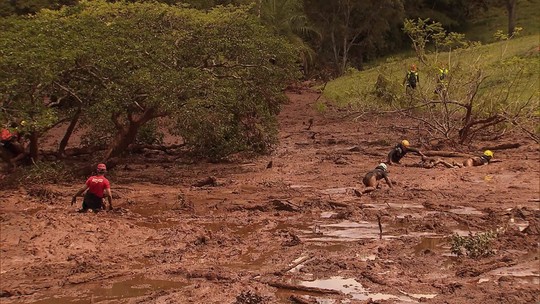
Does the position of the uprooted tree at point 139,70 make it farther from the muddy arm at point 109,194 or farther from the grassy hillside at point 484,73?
the grassy hillside at point 484,73

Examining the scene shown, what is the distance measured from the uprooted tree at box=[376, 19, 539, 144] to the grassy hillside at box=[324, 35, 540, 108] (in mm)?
36

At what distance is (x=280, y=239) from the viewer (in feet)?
31.6

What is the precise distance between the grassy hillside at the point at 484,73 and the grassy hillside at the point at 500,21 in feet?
24.6

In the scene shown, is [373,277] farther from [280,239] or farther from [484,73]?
[484,73]

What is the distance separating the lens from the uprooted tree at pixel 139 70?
44.3 ft

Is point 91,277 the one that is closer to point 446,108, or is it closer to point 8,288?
point 8,288

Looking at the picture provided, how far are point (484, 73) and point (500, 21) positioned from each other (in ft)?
92.6

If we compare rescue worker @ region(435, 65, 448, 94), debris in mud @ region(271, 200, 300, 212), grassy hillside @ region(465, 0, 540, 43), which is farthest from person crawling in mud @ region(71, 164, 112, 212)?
grassy hillside @ region(465, 0, 540, 43)

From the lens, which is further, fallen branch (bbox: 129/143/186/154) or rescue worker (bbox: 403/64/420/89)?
rescue worker (bbox: 403/64/420/89)

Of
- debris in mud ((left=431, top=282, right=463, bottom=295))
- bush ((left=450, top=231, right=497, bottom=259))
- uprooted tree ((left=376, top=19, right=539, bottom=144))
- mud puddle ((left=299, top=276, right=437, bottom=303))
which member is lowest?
mud puddle ((left=299, top=276, right=437, bottom=303))

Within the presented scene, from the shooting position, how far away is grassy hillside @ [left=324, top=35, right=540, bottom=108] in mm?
17516

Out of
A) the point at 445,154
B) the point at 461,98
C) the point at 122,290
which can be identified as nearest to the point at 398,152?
the point at 445,154

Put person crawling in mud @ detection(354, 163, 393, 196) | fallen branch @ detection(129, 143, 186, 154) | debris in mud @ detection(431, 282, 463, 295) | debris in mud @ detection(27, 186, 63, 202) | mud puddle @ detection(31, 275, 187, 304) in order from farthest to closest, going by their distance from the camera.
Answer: fallen branch @ detection(129, 143, 186, 154) → person crawling in mud @ detection(354, 163, 393, 196) → debris in mud @ detection(27, 186, 63, 202) → mud puddle @ detection(31, 275, 187, 304) → debris in mud @ detection(431, 282, 463, 295)

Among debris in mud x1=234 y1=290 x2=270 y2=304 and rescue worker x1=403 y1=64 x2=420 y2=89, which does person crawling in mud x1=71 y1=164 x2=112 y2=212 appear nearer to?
debris in mud x1=234 y1=290 x2=270 y2=304
